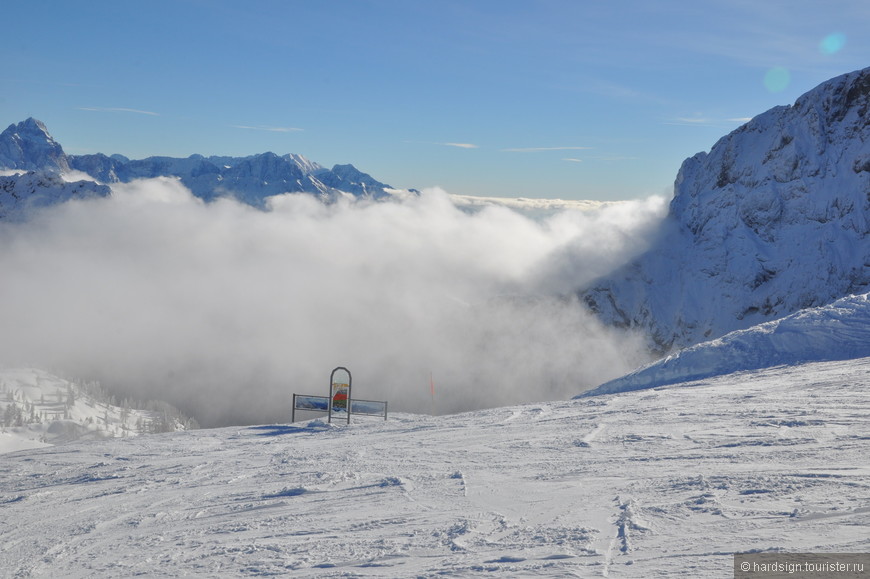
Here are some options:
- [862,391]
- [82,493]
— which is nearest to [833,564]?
[862,391]

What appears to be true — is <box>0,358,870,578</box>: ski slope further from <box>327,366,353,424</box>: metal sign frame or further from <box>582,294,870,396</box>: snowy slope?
<box>582,294,870,396</box>: snowy slope

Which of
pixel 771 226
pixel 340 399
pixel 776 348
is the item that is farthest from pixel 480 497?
pixel 771 226

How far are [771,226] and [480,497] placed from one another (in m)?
177

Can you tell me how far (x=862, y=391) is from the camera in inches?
522

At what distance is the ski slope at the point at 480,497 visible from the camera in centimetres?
615

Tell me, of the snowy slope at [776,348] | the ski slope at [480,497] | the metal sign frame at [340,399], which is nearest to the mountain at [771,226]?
the snowy slope at [776,348]

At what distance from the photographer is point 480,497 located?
27.3 ft

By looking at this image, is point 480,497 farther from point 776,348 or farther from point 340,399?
point 776,348

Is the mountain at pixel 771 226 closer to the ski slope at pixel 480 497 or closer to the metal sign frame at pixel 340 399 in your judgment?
the metal sign frame at pixel 340 399

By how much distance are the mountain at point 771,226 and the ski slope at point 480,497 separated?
5715 inches

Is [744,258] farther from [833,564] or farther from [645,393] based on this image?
[833,564]

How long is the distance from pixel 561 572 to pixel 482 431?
7963 mm

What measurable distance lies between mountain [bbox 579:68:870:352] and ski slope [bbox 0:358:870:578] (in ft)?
476

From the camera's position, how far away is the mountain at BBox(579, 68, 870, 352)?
146 m
